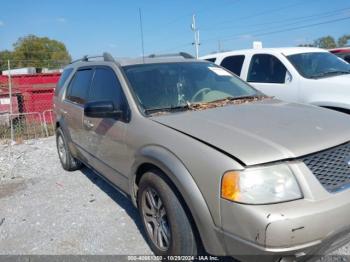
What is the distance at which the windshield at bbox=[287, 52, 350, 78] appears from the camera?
6.14 m

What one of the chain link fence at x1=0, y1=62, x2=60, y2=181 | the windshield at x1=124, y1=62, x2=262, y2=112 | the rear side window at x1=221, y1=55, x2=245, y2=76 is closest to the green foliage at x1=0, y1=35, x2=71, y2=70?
the chain link fence at x1=0, y1=62, x2=60, y2=181

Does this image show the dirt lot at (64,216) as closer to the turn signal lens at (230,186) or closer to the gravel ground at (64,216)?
the gravel ground at (64,216)

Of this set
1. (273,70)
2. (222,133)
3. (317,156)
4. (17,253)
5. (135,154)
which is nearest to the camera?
(317,156)

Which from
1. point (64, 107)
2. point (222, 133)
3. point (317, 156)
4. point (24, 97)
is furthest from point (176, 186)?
point (24, 97)

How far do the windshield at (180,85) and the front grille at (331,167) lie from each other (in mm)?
1460

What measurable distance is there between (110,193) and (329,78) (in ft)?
12.9

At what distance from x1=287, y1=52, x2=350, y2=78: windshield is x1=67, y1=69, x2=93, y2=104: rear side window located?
3.65 metres

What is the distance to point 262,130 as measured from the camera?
2619 millimetres

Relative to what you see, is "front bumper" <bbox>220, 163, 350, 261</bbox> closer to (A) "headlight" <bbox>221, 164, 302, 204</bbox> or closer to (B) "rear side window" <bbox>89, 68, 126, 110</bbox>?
(A) "headlight" <bbox>221, 164, 302, 204</bbox>

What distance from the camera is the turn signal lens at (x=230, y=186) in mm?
2236

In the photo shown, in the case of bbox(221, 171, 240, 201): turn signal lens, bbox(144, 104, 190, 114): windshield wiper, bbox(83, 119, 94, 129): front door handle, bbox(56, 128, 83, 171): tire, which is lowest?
Answer: bbox(56, 128, 83, 171): tire

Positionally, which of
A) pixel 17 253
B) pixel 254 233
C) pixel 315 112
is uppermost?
pixel 315 112

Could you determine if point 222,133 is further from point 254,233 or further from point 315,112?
point 315,112

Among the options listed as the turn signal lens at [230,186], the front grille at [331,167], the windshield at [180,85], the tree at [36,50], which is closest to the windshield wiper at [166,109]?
the windshield at [180,85]
